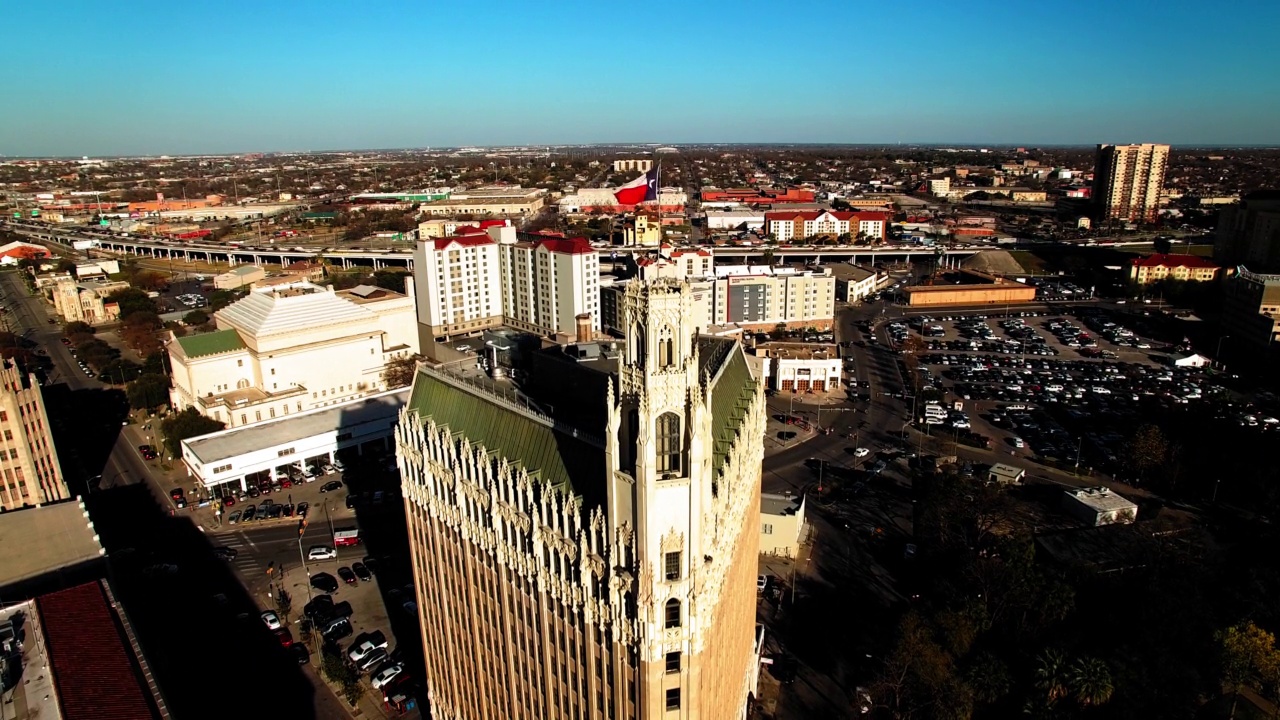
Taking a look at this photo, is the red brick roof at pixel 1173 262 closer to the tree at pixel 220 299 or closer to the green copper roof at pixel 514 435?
the green copper roof at pixel 514 435

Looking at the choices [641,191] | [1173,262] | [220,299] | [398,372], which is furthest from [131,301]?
[1173,262]

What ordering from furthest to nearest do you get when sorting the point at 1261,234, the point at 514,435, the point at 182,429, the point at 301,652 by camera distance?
the point at 1261,234
the point at 182,429
the point at 301,652
the point at 514,435

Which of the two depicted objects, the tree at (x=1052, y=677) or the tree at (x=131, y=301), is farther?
the tree at (x=131, y=301)

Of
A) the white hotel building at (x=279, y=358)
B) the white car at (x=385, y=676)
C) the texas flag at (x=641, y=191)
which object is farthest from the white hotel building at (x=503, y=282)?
the white car at (x=385, y=676)

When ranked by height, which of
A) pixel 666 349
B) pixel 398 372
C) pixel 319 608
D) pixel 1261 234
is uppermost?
pixel 666 349

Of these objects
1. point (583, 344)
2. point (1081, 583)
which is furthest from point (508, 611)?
point (1081, 583)

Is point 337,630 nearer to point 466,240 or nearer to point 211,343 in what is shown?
point 211,343
